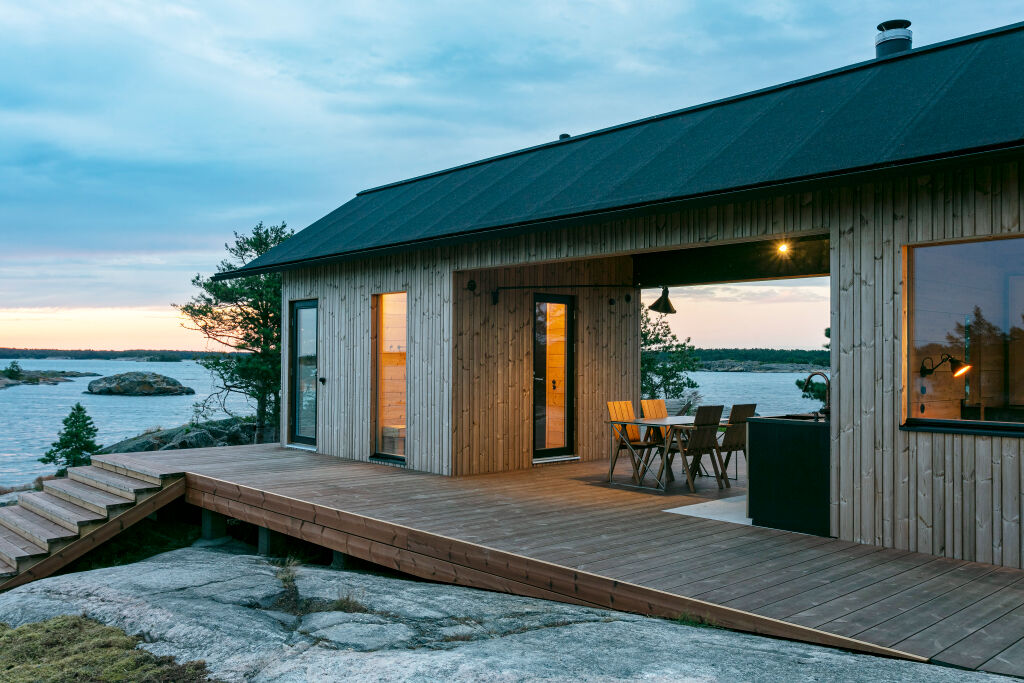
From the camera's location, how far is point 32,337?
35.8 m

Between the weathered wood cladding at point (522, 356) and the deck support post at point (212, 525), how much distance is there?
2632 millimetres

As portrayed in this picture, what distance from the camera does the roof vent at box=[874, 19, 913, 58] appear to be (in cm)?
685

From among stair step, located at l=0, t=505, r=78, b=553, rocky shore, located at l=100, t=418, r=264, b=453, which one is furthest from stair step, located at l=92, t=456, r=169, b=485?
rocky shore, located at l=100, t=418, r=264, b=453

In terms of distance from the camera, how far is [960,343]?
4.77m

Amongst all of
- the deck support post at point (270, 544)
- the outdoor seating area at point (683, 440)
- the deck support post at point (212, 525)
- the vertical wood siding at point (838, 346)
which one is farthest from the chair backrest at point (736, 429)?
the deck support post at point (212, 525)

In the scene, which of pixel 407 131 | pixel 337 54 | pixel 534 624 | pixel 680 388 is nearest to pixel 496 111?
pixel 407 131

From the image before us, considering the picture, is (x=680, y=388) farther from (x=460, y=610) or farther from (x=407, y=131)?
(x=460, y=610)

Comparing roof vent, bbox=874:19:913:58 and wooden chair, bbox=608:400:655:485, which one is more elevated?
roof vent, bbox=874:19:913:58

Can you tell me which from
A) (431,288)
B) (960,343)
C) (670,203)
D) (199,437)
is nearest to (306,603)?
(670,203)

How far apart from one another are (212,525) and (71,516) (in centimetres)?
133

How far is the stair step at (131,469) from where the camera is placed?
7.88 m

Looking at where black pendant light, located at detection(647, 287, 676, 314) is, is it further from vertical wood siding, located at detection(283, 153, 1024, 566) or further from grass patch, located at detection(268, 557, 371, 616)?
grass patch, located at detection(268, 557, 371, 616)

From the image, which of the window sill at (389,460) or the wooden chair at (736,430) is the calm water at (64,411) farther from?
the wooden chair at (736,430)

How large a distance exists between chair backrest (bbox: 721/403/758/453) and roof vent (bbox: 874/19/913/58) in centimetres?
349
